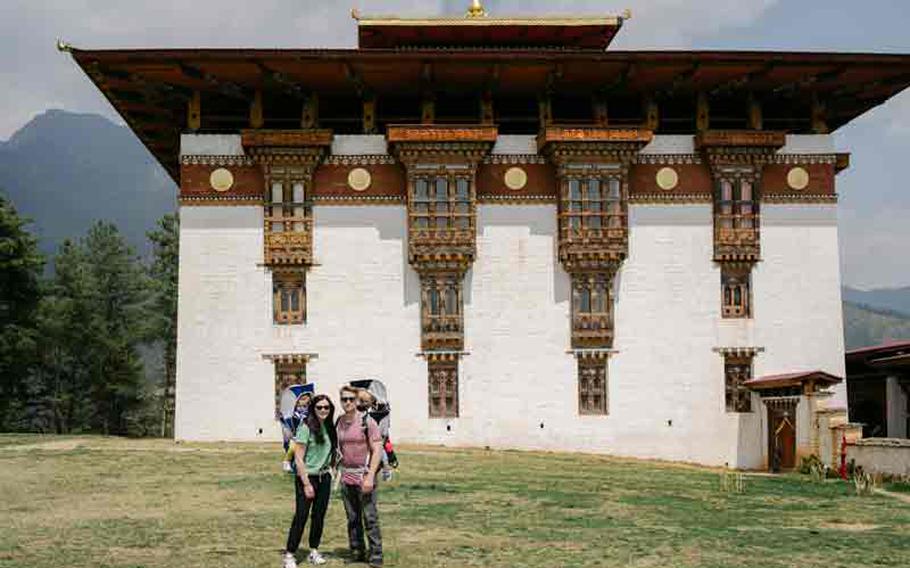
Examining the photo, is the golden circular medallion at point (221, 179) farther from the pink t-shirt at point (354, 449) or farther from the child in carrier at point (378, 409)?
the pink t-shirt at point (354, 449)

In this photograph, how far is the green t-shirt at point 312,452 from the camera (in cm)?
1262

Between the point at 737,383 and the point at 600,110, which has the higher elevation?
the point at 600,110

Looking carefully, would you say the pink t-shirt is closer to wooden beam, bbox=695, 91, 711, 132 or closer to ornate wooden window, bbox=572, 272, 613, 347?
ornate wooden window, bbox=572, 272, 613, 347

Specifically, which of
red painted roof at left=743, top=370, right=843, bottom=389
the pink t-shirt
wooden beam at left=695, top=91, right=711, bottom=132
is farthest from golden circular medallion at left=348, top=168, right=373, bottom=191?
the pink t-shirt

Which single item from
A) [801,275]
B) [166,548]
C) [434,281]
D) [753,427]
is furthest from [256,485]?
[801,275]

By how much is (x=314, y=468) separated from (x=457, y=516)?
15.4 feet

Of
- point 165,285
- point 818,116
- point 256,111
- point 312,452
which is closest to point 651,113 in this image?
point 818,116

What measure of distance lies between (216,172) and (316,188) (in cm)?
300

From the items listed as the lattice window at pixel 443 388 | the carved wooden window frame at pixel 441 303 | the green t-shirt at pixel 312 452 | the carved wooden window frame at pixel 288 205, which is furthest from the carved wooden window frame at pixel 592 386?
the green t-shirt at pixel 312 452

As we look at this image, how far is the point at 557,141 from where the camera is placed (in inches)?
1276

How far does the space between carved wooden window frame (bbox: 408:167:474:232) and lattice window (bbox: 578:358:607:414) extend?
5398mm

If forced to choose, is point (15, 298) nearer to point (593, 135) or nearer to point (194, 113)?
point (194, 113)

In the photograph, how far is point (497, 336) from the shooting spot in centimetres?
3325

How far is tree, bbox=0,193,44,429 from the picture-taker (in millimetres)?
47844
